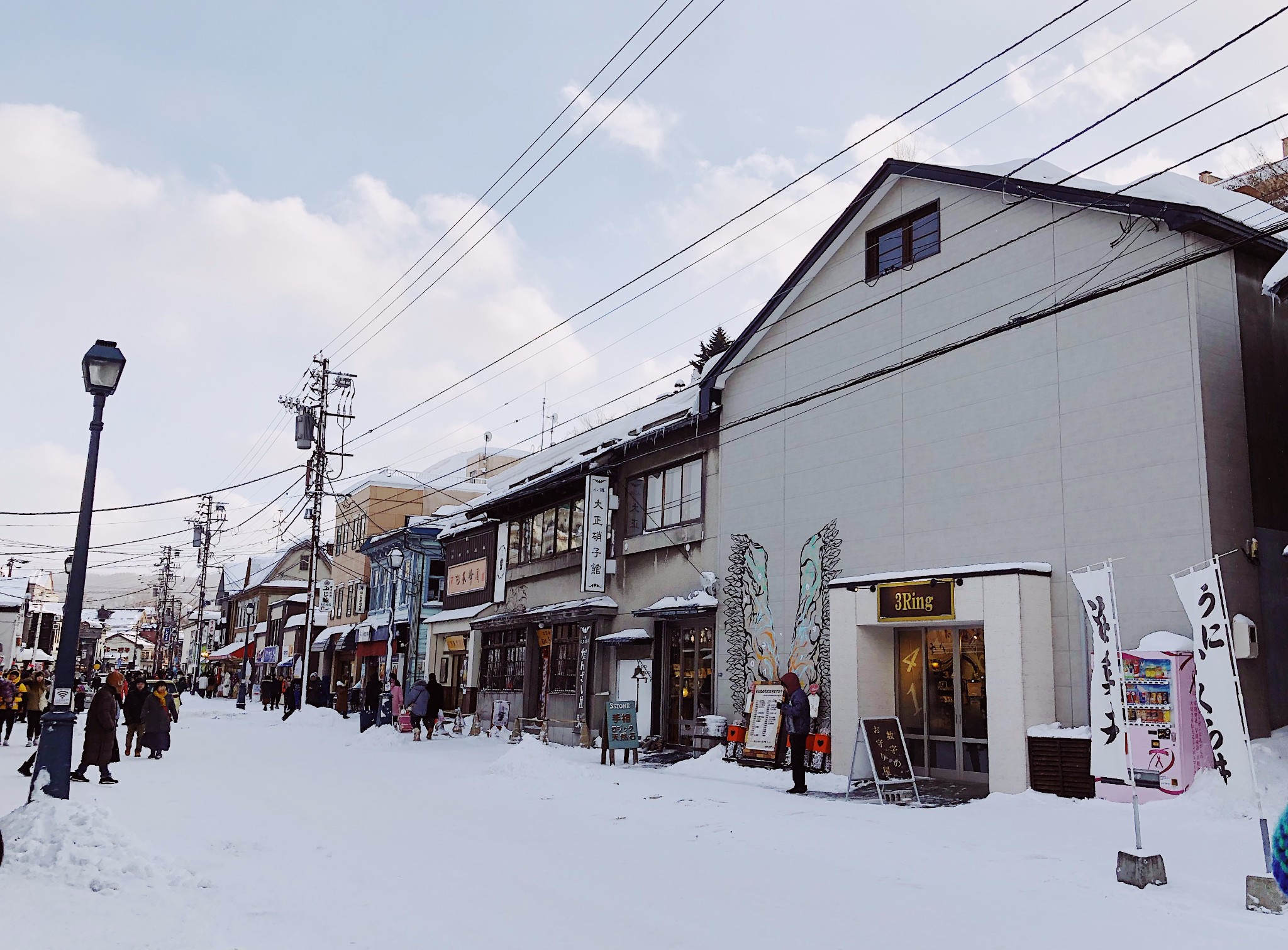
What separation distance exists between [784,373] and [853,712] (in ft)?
24.3

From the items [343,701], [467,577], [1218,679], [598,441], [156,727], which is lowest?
[343,701]

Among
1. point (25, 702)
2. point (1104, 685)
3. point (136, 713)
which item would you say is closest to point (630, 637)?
point (136, 713)

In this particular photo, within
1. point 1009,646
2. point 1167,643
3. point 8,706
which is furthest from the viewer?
point 8,706

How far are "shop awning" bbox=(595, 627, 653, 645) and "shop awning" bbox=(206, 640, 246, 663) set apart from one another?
62951mm

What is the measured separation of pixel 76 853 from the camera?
8422 mm

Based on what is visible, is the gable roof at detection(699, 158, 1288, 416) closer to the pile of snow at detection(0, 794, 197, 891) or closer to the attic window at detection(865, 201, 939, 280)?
the attic window at detection(865, 201, 939, 280)

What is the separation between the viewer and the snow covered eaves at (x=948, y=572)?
578 inches

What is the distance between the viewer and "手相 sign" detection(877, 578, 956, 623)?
51.1 ft

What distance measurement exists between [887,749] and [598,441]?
16.1m

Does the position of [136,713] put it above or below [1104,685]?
below

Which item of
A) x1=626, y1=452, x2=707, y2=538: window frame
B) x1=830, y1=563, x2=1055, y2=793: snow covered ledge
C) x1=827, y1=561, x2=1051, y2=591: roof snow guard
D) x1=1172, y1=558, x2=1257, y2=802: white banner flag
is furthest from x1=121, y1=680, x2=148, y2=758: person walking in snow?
x1=1172, y1=558, x2=1257, y2=802: white banner flag

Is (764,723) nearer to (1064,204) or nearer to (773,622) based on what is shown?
(773,622)

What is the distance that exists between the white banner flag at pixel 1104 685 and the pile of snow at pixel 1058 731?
1.97 ft

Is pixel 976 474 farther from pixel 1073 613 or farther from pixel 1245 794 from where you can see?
pixel 1245 794
